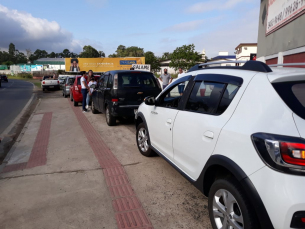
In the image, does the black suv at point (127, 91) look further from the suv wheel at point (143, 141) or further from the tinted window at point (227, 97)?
the tinted window at point (227, 97)

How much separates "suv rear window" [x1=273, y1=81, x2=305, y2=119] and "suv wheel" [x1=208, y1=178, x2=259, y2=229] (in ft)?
2.70

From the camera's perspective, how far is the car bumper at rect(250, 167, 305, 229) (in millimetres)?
1799

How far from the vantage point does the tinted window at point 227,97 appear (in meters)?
2.56

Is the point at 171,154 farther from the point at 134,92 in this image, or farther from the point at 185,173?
the point at 134,92

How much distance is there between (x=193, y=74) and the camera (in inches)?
137

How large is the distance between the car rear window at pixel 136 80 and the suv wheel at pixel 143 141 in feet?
8.09

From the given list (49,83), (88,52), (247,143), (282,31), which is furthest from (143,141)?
(88,52)

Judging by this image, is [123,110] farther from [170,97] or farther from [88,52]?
[88,52]

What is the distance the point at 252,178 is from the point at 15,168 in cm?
434

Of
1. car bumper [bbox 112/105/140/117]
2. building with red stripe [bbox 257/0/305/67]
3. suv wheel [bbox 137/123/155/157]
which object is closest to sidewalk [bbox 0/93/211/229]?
suv wheel [bbox 137/123/155/157]

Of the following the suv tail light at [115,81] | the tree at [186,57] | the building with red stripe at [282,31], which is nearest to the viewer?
the suv tail light at [115,81]

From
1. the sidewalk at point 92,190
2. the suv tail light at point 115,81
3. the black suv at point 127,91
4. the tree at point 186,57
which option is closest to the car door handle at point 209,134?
the sidewalk at point 92,190

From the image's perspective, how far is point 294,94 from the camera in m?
2.12

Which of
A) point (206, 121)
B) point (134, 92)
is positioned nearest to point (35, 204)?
point (206, 121)
